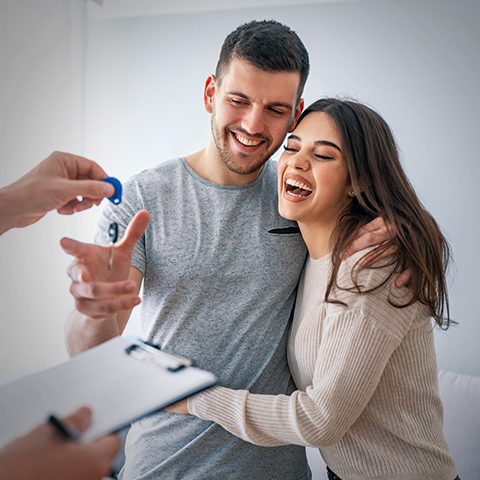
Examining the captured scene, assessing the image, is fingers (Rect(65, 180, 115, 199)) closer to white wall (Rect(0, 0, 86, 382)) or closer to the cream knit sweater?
the cream knit sweater

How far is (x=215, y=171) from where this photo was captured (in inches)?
61.8

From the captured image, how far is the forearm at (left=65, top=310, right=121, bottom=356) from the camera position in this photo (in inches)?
48.2

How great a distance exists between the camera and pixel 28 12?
2.55 metres

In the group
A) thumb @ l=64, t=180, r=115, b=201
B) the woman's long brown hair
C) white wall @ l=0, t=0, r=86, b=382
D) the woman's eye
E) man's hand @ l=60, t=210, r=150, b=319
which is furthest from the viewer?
white wall @ l=0, t=0, r=86, b=382

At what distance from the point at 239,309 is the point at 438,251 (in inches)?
18.8

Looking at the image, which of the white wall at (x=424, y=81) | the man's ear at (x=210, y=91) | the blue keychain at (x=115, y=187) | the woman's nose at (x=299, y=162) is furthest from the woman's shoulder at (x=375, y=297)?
the white wall at (x=424, y=81)

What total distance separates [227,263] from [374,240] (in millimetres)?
349

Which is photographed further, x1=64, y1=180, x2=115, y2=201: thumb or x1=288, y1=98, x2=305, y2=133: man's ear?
x1=288, y1=98, x2=305, y2=133: man's ear

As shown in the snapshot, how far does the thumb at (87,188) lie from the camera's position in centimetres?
103

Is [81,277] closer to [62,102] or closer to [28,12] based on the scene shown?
[28,12]

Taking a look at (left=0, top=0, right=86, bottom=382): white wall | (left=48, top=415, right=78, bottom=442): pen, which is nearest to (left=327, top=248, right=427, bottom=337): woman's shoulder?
(left=48, top=415, right=78, bottom=442): pen

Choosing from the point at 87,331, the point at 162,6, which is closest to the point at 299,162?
the point at 87,331

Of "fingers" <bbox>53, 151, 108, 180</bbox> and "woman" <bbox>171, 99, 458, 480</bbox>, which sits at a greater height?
"fingers" <bbox>53, 151, 108, 180</bbox>

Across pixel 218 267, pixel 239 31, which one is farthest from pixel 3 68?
pixel 218 267
